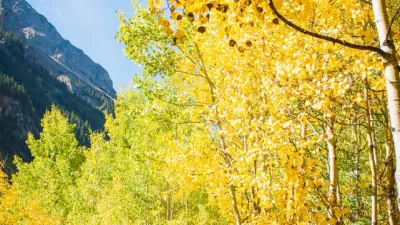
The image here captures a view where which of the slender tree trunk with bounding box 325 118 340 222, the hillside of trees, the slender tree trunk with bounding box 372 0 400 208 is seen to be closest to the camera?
the slender tree trunk with bounding box 372 0 400 208

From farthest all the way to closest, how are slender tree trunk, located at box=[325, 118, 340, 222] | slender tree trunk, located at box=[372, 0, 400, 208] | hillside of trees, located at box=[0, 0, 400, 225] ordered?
1. slender tree trunk, located at box=[325, 118, 340, 222]
2. hillside of trees, located at box=[0, 0, 400, 225]
3. slender tree trunk, located at box=[372, 0, 400, 208]

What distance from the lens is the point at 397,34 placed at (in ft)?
20.6

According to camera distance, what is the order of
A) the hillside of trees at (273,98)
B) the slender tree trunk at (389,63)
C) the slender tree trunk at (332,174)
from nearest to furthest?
the slender tree trunk at (389,63) → the hillside of trees at (273,98) → the slender tree trunk at (332,174)

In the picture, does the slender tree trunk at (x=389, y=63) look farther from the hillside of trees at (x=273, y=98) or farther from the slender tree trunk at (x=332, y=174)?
the slender tree trunk at (x=332, y=174)

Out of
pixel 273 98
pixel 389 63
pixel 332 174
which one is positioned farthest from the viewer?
pixel 332 174

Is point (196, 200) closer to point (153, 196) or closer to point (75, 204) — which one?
point (153, 196)

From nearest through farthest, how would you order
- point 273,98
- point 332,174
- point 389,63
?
point 389,63
point 273,98
point 332,174

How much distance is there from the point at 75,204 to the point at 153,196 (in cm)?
1028

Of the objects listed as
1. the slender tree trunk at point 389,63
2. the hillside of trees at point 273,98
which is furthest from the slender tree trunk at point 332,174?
the slender tree trunk at point 389,63

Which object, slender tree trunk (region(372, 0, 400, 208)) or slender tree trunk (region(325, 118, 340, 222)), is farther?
slender tree trunk (region(325, 118, 340, 222))

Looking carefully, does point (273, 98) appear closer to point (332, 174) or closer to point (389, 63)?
point (332, 174)

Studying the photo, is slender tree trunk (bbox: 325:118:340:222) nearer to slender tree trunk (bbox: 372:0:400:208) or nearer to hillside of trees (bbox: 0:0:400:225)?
hillside of trees (bbox: 0:0:400:225)

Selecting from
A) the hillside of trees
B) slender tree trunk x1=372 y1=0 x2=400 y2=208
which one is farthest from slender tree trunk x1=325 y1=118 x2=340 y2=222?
slender tree trunk x1=372 y1=0 x2=400 y2=208

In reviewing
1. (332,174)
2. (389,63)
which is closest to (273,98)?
(332,174)
